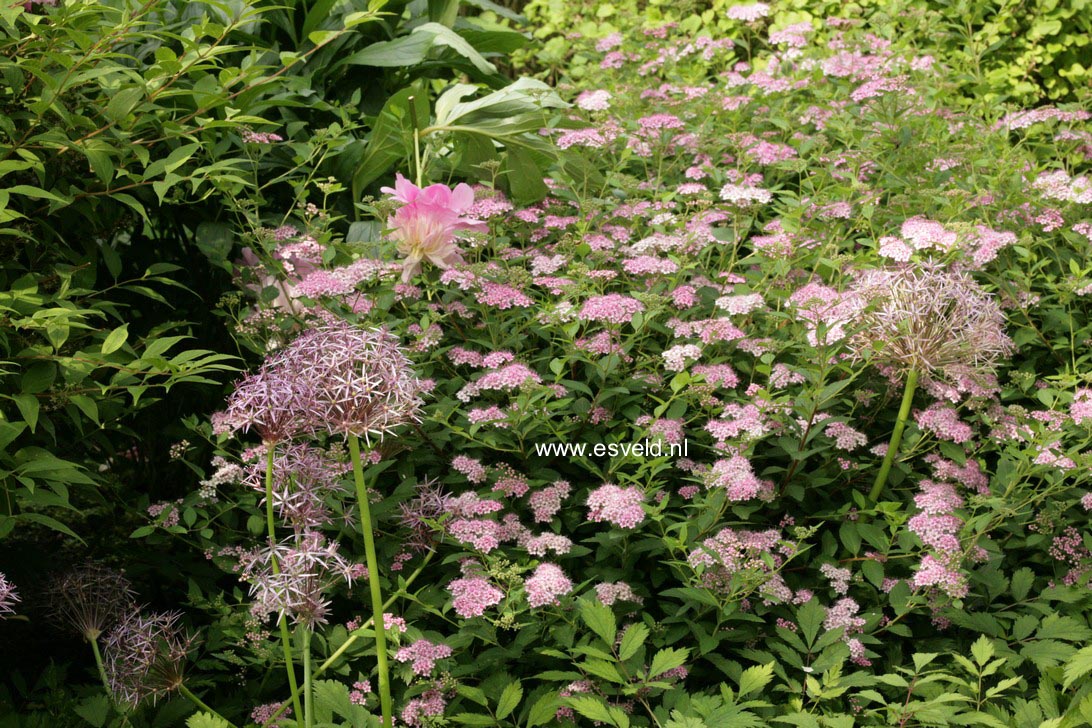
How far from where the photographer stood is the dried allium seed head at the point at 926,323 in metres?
1.82

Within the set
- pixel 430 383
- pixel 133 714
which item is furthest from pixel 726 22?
pixel 133 714

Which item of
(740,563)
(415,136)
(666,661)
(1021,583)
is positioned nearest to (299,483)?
(666,661)

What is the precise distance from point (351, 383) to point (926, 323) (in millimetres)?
1089

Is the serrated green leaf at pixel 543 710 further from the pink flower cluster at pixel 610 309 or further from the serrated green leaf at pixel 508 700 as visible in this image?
the pink flower cluster at pixel 610 309

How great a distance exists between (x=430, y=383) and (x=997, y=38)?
3.33 meters

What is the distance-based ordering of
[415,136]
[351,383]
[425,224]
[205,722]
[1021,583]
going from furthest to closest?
[415,136]
[425,224]
[1021,583]
[205,722]
[351,383]

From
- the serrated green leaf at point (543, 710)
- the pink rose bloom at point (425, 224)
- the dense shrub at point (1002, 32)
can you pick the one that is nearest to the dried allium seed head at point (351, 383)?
the serrated green leaf at point (543, 710)

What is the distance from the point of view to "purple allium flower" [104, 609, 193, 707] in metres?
1.62

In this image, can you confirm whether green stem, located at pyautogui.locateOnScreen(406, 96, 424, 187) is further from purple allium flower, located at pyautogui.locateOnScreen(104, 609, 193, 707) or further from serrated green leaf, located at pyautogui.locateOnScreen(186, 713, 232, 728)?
serrated green leaf, located at pyautogui.locateOnScreen(186, 713, 232, 728)

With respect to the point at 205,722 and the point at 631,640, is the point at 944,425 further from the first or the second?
the point at 205,722

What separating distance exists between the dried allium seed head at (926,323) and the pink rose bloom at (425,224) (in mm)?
801

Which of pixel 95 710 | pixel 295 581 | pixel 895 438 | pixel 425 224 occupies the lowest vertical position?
pixel 95 710

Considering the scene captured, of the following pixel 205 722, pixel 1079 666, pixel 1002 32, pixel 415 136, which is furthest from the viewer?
pixel 1002 32

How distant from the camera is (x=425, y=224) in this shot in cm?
196
